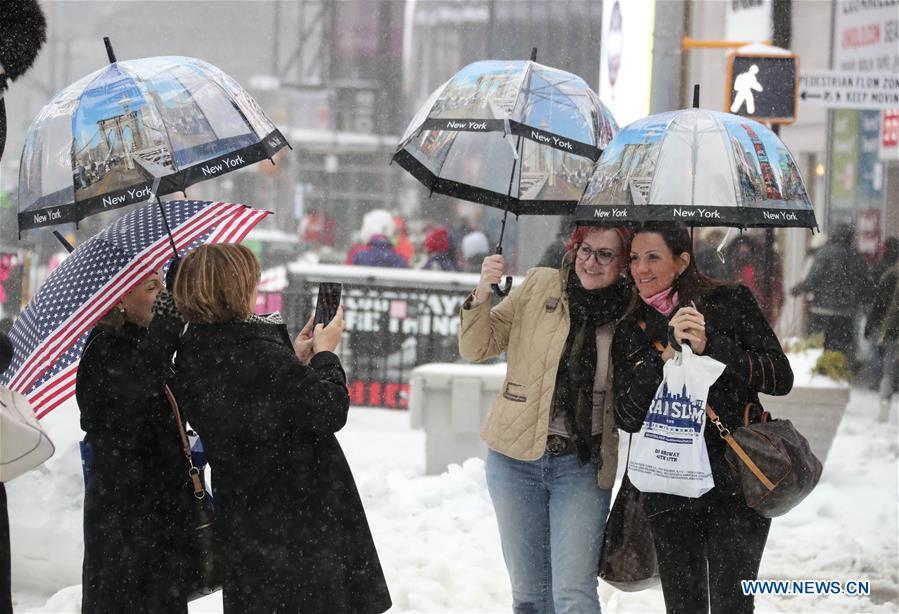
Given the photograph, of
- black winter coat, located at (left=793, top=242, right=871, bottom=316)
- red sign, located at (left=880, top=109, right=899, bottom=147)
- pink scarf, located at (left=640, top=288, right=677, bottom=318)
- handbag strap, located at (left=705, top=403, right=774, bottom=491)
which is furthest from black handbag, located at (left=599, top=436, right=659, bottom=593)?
red sign, located at (left=880, top=109, right=899, bottom=147)

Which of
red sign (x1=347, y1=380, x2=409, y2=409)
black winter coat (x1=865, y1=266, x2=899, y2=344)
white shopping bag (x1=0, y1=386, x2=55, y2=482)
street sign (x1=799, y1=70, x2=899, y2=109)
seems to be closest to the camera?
white shopping bag (x1=0, y1=386, x2=55, y2=482)

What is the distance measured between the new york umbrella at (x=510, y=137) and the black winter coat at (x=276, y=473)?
40.6 inches

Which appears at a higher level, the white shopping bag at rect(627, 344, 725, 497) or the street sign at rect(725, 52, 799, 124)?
the street sign at rect(725, 52, 799, 124)

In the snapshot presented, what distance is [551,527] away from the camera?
4.29 metres

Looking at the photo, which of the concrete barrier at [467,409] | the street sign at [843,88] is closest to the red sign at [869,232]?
the street sign at [843,88]

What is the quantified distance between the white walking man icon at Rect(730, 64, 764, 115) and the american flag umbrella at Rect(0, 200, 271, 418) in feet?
18.7

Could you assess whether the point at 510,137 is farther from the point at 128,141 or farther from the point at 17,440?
the point at 17,440

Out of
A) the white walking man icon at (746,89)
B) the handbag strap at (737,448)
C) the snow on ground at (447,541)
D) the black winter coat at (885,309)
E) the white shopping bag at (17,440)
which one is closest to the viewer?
the white shopping bag at (17,440)

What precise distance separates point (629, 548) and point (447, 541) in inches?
121

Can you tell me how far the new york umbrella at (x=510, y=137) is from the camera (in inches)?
164

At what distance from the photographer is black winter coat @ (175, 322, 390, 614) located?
362cm

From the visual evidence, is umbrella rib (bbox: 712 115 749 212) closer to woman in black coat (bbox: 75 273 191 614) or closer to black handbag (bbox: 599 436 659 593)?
black handbag (bbox: 599 436 659 593)

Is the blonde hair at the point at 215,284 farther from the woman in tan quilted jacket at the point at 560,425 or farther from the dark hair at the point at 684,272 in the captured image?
the dark hair at the point at 684,272

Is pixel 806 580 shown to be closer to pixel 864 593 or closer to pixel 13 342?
pixel 864 593
